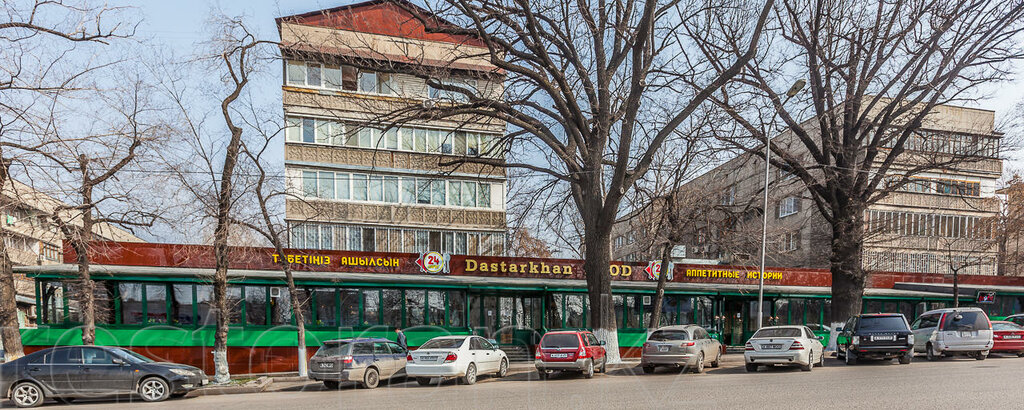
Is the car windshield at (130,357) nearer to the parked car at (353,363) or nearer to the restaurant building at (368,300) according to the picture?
the parked car at (353,363)

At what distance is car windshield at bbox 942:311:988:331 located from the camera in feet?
69.5

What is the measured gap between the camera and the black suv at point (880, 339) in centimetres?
1947

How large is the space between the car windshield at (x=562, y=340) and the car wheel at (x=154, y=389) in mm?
9627

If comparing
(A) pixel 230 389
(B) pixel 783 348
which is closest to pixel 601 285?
(B) pixel 783 348

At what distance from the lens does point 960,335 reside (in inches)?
840

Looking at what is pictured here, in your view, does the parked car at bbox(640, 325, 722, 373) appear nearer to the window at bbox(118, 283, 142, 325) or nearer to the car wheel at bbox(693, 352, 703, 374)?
the car wheel at bbox(693, 352, 703, 374)

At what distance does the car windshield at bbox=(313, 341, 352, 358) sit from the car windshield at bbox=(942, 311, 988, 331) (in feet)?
66.7

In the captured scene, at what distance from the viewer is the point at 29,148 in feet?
38.2

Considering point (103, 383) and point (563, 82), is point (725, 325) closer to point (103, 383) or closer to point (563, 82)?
point (563, 82)

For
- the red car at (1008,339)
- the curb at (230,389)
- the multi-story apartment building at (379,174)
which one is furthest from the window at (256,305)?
the red car at (1008,339)

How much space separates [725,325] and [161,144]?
23.5m

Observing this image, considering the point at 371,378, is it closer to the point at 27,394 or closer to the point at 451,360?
the point at 451,360

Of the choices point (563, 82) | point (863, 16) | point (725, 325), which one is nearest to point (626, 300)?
point (725, 325)

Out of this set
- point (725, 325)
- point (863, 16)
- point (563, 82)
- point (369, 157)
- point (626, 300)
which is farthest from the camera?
point (369, 157)
